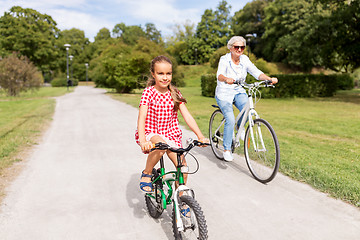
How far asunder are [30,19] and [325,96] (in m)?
56.9

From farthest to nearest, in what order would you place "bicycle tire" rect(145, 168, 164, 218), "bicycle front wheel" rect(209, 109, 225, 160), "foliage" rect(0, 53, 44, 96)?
"foliage" rect(0, 53, 44, 96) → "bicycle front wheel" rect(209, 109, 225, 160) → "bicycle tire" rect(145, 168, 164, 218)

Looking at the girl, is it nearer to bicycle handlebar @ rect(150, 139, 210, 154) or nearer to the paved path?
bicycle handlebar @ rect(150, 139, 210, 154)

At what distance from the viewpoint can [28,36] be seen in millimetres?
57344

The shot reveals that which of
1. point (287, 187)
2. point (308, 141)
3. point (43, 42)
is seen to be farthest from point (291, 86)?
point (43, 42)

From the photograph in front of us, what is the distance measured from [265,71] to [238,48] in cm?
2655

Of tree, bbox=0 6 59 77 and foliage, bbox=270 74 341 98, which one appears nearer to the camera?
foliage, bbox=270 74 341 98

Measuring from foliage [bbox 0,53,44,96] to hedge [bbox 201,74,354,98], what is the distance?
14.4 metres

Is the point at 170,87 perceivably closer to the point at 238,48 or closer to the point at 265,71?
the point at 238,48

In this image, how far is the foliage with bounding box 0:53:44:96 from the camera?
74.0 feet

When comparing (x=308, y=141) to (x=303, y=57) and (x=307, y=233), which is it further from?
(x=303, y=57)

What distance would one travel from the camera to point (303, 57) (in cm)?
2466

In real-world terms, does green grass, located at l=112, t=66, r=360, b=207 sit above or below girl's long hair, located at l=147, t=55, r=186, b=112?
below

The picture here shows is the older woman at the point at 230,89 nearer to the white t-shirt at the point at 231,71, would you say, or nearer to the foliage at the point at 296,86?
the white t-shirt at the point at 231,71

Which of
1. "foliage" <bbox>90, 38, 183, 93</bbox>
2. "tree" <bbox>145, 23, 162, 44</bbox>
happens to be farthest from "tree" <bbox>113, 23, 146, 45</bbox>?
"foliage" <bbox>90, 38, 183, 93</bbox>
